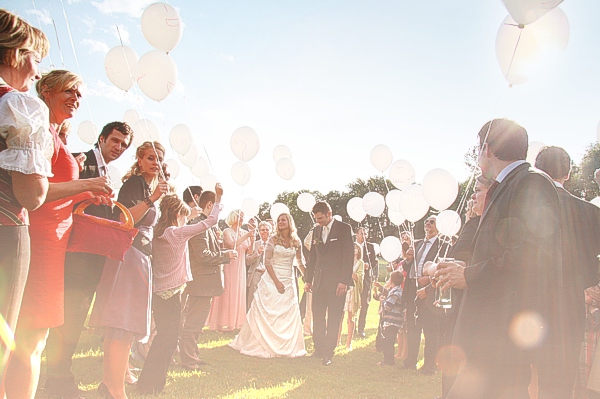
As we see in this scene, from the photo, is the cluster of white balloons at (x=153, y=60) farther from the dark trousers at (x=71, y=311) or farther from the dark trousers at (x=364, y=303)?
the dark trousers at (x=364, y=303)

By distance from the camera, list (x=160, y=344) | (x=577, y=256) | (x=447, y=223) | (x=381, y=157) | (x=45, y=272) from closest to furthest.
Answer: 1. (x=45, y=272)
2. (x=577, y=256)
3. (x=160, y=344)
4. (x=447, y=223)
5. (x=381, y=157)

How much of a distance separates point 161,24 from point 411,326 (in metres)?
5.14


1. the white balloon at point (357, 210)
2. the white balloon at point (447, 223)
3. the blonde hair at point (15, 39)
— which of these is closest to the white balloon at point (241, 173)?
the white balloon at point (447, 223)

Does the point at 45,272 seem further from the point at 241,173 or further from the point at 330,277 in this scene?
the point at 241,173

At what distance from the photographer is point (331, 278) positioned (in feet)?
21.3

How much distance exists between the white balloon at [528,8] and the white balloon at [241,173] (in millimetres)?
5690

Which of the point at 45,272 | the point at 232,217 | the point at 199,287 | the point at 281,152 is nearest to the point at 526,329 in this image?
the point at 45,272

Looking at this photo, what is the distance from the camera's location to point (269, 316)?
6699 millimetres

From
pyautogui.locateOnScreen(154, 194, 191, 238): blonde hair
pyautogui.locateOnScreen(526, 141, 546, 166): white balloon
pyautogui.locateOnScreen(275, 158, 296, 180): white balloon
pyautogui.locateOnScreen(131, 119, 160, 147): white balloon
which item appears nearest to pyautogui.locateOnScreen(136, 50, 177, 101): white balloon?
pyautogui.locateOnScreen(131, 119, 160, 147): white balloon

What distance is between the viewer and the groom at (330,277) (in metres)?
6.41

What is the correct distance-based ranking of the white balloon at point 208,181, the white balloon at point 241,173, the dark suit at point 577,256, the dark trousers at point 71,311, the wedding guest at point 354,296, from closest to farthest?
the dark suit at point 577,256 → the dark trousers at point 71,311 → the wedding guest at point 354,296 → the white balloon at point 241,173 → the white balloon at point 208,181

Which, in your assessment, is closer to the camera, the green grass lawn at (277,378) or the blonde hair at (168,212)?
the blonde hair at (168,212)

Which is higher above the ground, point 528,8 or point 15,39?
point 528,8

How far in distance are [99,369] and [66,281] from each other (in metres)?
2.18
